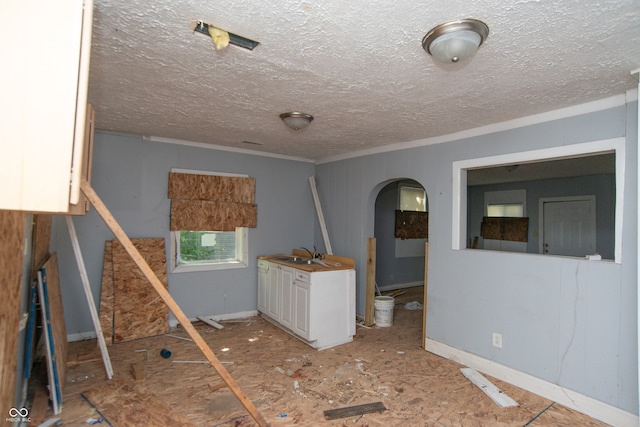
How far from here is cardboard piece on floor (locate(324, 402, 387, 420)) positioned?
2.51 m

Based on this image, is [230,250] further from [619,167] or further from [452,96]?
[619,167]

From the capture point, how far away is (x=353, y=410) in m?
2.59

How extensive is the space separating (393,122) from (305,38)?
1742mm

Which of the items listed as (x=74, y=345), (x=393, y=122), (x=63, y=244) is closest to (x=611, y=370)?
(x=393, y=122)

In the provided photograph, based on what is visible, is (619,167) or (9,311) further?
(619,167)

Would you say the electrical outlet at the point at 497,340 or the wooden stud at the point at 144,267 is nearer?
the wooden stud at the point at 144,267

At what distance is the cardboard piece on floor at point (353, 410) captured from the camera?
251 cm

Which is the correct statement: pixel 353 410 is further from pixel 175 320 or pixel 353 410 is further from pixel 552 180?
pixel 552 180

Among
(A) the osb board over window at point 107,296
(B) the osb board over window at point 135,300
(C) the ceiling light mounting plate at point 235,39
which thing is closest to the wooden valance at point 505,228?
(B) the osb board over window at point 135,300

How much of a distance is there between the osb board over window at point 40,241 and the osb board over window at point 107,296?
0.64 m

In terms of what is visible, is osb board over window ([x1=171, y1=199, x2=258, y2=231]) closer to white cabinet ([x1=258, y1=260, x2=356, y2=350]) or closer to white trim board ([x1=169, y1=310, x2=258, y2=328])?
white cabinet ([x1=258, y1=260, x2=356, y2=350])

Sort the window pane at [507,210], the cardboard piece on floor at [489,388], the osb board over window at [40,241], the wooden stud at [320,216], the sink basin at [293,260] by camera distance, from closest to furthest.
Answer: the cardboard piece on floor at [489,388], the osb board over window at [40,241], the sink basin at [293,260], the wooden stud at [320,216], the window pane at [507,210]

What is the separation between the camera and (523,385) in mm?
3018

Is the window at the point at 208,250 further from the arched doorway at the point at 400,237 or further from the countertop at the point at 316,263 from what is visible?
the arched doorway at the point at 400,237
